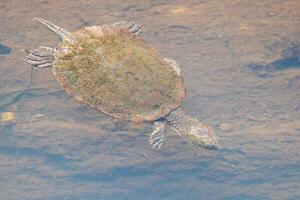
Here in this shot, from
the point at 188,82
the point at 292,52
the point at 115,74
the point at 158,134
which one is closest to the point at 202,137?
the point at 158,134

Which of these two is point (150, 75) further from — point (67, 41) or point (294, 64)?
point (294, 64)

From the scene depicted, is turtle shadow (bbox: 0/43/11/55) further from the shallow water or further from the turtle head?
the turtle head

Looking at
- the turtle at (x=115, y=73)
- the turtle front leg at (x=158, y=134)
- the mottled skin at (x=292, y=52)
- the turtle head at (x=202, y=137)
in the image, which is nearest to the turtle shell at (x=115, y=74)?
the turtle at (x=115, y=73)

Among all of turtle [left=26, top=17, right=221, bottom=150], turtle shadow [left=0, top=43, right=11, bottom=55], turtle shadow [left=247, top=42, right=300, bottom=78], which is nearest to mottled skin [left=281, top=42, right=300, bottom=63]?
turtle shadow [left=247, top=42, right=300, bottom=78]

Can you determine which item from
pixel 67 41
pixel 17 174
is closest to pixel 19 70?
pixel 67 41

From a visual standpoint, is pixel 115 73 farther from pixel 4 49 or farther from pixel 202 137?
pixel 4 49

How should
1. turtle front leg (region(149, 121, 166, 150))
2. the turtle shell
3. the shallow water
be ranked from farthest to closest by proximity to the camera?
1. the shallow water
2. turtle front leg (region(149, 121, 166, 150))
3. the turtle shell
